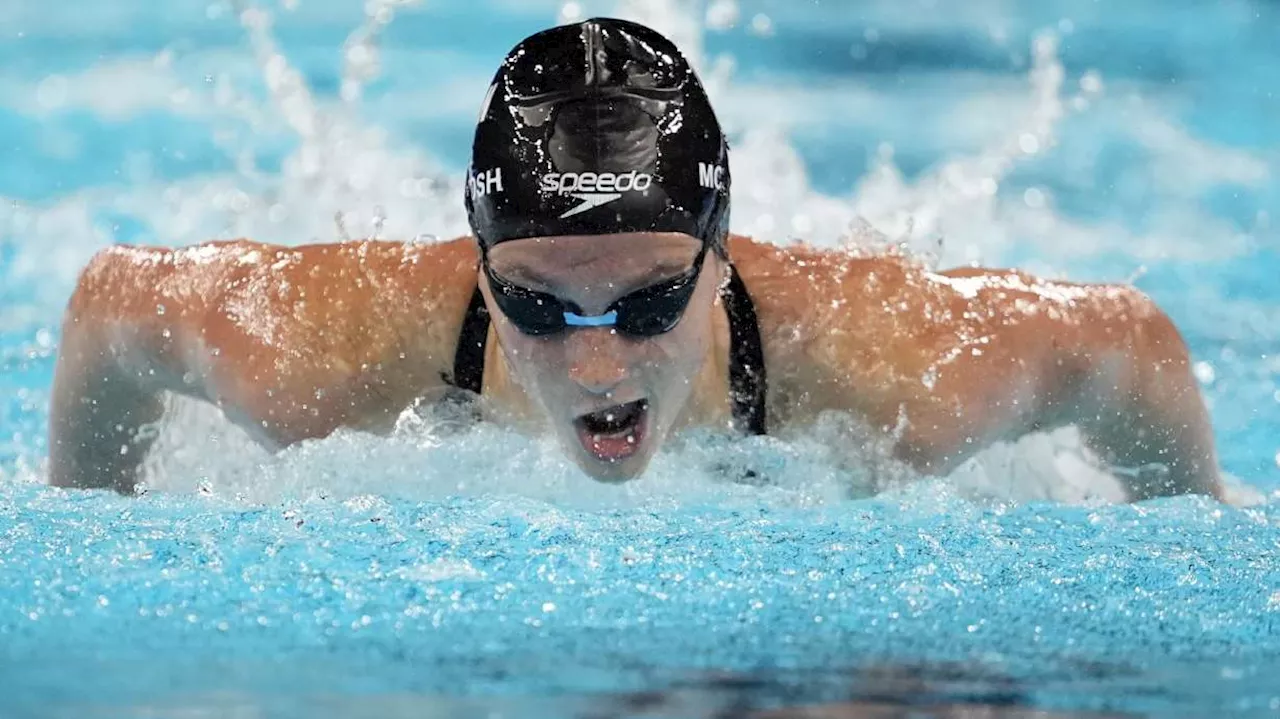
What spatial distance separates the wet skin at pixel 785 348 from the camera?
2.95 meters

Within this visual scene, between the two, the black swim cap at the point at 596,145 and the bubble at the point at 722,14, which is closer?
the black swim cap at the point at 596,145

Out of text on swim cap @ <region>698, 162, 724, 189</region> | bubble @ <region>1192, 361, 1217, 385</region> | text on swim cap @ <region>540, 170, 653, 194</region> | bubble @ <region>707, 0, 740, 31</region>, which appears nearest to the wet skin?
text on swim cap @ <region>698, 162, 724, 189</region>

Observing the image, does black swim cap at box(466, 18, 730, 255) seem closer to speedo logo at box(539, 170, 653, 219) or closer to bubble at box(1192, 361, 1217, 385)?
speedo logo at box(539, 170, 653, 219)

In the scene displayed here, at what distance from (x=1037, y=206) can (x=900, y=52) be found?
1376mm

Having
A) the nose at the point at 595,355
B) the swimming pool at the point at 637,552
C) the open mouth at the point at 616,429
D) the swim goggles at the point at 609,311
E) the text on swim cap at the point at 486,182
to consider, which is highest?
the text on swim cap at the point at 486,182

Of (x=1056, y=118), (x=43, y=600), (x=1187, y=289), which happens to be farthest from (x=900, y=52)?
(x=43, y=600)

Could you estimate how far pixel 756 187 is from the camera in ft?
21.5

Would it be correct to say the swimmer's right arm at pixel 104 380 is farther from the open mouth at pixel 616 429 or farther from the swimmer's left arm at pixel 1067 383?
the swimmer's left arm at pixel 1067 383

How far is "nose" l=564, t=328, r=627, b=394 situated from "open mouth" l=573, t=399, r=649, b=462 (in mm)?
100

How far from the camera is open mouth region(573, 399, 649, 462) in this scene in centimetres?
265

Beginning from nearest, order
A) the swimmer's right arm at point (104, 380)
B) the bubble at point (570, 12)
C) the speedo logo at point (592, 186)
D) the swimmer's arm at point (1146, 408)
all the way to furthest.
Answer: the speedo logo at point (592, 186) < the swimmer's arm at point (1146, 408) < the swimmer's right arm at point (104, 380) < the bubble at point (570, 12)

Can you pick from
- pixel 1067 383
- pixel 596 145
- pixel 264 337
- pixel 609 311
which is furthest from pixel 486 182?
pixel 1067 383

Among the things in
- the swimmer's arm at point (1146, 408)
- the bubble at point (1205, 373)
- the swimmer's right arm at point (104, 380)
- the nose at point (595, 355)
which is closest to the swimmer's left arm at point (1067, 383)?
the swimmer's arm at point (1146, 408)

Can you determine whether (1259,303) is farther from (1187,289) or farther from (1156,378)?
(1156,378)
